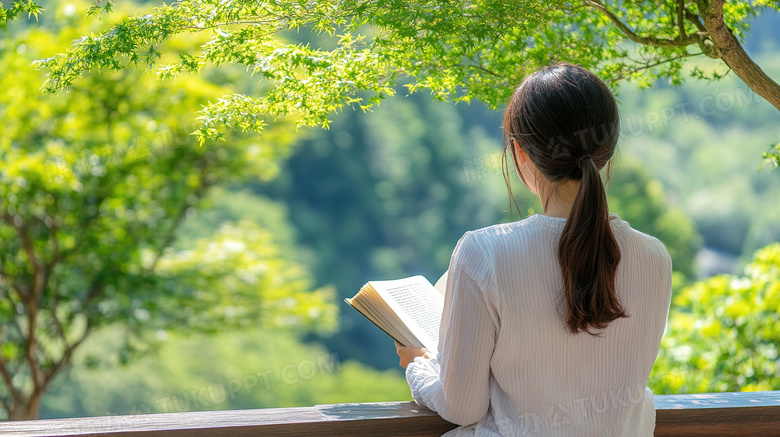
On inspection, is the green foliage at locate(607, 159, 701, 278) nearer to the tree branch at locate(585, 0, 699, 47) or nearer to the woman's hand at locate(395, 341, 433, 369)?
the tree branch at locate(585, 0, 699, 47)

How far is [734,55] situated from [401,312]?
80cm

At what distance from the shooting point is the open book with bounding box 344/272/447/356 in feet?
3.53

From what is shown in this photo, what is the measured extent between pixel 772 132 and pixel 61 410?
20.3 metres

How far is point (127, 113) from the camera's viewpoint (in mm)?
4031

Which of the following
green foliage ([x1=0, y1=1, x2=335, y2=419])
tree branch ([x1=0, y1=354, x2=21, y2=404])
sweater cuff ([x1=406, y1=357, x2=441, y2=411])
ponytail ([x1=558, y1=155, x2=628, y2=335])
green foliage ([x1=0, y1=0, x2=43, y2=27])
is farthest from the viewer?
tree branch ([x1=0, y1=354, x2=21, y2=404])

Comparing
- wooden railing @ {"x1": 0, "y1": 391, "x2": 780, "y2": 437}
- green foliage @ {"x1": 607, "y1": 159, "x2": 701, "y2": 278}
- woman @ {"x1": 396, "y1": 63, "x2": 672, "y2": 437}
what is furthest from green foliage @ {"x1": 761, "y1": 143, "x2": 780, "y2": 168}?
green foliage @ {"x1": 607, "y1": 159, "x2": 701, "y2": 278}

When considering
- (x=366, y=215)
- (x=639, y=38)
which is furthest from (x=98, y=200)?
(x=366, y=215)

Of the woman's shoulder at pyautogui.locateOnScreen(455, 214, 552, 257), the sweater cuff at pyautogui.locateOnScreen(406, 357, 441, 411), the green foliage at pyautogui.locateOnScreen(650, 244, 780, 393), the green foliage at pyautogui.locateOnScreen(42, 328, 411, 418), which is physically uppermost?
the woman's shoulder at pyautogui.locateOnScreen(455, 214, 552, 257)

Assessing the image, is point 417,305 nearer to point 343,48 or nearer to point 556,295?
point 556,295

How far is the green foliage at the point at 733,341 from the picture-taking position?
2.88m

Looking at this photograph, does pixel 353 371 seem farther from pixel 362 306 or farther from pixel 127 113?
pixel 362 306

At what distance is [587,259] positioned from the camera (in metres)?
0.86

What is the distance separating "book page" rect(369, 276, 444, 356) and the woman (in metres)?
0.15

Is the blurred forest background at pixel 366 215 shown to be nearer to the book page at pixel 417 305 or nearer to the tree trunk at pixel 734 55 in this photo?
the tree trunk at pixel 734 55
